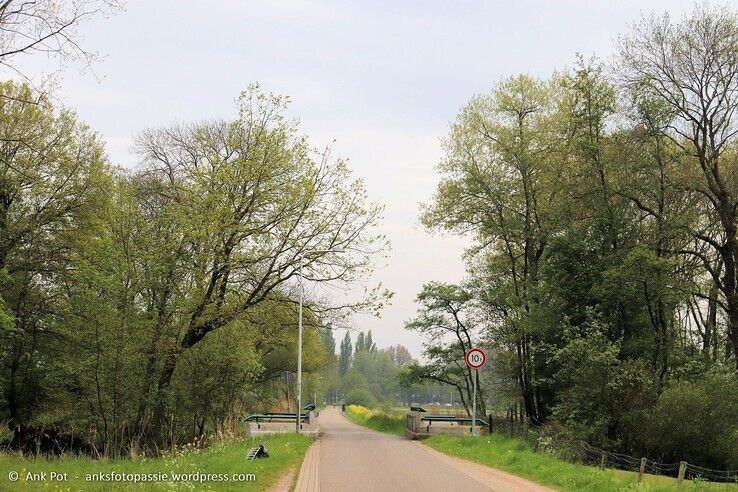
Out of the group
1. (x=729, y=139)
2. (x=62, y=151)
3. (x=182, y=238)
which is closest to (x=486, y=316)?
(x=729, y=139)

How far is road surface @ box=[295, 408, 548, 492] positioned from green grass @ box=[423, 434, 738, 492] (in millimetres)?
521

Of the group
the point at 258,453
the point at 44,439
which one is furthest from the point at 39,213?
the point at 258,453

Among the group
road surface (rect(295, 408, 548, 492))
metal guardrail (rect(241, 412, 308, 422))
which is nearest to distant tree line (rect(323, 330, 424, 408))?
metal guardrail (rect(241, 412, 308, 422))

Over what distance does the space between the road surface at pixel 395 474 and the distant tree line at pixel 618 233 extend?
744cm

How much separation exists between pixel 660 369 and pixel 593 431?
437 cm

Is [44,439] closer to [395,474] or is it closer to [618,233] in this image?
[395,474]

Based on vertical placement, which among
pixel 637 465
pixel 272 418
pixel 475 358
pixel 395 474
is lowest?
pixel 637 465

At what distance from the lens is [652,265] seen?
78.9ft

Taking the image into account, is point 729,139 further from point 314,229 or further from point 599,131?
point 314,229

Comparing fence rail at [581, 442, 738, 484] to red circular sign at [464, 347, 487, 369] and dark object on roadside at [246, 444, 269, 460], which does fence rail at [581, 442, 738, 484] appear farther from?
dark object on roadside at [246, 444, 269, 460]

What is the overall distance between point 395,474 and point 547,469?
11.1 ft

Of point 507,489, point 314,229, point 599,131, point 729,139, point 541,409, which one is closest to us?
point 507,489

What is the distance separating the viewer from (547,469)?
15055 millimetres

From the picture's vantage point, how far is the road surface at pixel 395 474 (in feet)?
42.1
